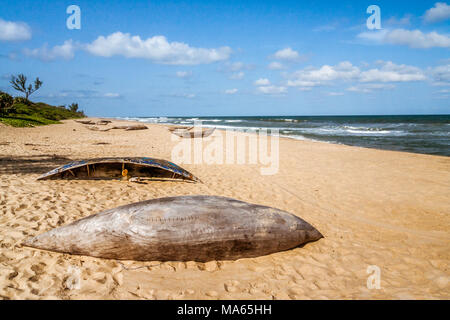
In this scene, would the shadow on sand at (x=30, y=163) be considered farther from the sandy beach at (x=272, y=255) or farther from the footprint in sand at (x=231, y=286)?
the footprint in sand at (x=231, y=286)

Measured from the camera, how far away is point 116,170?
286 inches

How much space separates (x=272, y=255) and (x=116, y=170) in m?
5.27

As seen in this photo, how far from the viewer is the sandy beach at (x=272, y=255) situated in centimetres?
304

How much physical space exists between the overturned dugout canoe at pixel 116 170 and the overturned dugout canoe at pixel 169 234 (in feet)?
11.8

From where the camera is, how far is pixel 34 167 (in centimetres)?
809

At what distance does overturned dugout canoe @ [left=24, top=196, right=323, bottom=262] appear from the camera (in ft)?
11.4

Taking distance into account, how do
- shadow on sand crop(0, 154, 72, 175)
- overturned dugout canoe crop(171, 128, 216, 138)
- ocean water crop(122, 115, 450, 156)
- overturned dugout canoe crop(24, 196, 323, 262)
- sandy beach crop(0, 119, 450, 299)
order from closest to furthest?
1. sandy beach crop(0, 119, 450, 299)
2. overturned dugout canoe crop(24, 196, 323, 262)
3. shadow on sand crop(0, 154, 72, 175)
4. ocean water crop(122, 115, 450, 156)
5. overturned dugout canoe crop(171, 128, 216, 138)

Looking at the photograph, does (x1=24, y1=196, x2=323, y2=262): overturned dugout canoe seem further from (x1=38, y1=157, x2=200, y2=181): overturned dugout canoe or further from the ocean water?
the ocean water

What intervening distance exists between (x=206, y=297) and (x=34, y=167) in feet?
26.1

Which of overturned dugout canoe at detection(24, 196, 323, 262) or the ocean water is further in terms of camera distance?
the ocean water

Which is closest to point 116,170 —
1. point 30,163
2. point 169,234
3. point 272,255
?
point 30,163

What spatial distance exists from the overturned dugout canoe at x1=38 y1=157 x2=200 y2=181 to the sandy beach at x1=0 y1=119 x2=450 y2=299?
1.00ft

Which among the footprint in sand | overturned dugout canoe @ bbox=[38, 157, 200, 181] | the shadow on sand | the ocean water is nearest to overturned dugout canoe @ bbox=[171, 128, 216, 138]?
the ocean water
